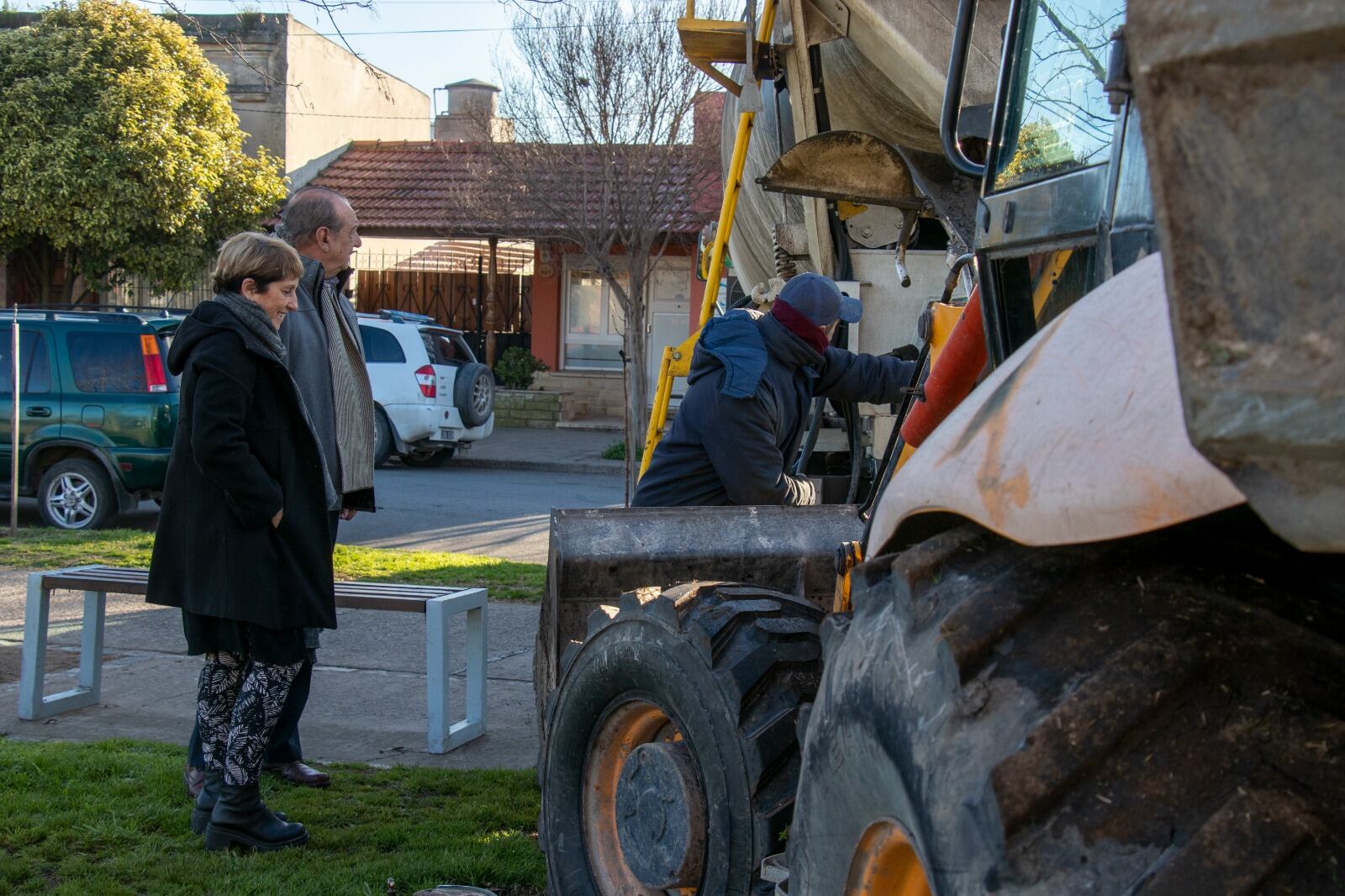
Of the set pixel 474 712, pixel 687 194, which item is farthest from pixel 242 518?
pixel 687 194

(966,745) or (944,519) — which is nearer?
(966,745)

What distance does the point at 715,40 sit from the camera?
638cm

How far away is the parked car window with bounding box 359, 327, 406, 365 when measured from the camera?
17109mm

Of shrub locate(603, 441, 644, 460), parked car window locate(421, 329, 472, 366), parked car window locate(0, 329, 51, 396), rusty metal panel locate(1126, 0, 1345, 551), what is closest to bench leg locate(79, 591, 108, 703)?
rusty metal panel locate(1126, 0, 1345, 551)

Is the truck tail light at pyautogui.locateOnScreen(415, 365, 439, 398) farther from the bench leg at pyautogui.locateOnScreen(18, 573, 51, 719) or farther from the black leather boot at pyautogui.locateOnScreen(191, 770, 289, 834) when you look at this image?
the black leather boot at pyautogui.locateOnScreen(191, 770, 289, 834)

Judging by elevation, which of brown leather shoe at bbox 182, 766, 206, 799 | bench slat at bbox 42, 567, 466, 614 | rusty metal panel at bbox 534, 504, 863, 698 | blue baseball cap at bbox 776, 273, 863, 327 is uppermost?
blue baseball cap at bbox 776, 273, 863, 327

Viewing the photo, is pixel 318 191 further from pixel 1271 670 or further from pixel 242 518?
pixel 1271 670

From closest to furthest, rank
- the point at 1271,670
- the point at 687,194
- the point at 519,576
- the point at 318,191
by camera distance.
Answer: the point at 1271,670, the point at 318,191, the point at 519,576, the point at 687,194

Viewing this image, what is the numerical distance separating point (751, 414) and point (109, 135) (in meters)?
18.4

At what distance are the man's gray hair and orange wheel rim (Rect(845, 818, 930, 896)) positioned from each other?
3.40 m

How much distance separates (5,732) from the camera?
556 cm

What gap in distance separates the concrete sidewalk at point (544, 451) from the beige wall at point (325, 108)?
22.9ft

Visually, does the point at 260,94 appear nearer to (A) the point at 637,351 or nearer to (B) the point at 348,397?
(A) the point at 637,351

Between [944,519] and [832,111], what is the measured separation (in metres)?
3.92
